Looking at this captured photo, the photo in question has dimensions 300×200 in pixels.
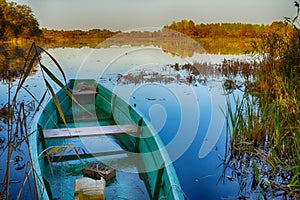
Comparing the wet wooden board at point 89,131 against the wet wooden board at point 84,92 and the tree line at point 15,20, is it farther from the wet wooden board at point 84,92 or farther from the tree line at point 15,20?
the tree line at point 15,20

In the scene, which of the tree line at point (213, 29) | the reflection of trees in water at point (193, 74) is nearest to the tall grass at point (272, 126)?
the reflection of trees in water at point (193, 74)

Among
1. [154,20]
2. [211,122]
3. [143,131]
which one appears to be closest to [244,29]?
[154,20]

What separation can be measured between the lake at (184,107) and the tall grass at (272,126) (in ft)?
0.73

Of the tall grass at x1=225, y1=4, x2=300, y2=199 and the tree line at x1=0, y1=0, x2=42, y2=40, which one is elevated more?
the tree line at x1=0, y1=0, x2=42, y2=40

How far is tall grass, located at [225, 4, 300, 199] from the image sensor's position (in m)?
2.60

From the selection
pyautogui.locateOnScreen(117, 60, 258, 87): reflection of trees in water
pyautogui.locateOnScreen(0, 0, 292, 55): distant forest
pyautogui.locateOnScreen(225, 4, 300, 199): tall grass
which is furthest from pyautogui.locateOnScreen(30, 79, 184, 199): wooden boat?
pyautogui.locateOnScreen(0, 0, 292, 55): distant forest

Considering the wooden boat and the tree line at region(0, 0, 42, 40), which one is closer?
the wooden boat

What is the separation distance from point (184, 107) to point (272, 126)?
7.84ft

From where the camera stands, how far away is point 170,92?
6410 mm

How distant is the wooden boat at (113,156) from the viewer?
202 cm

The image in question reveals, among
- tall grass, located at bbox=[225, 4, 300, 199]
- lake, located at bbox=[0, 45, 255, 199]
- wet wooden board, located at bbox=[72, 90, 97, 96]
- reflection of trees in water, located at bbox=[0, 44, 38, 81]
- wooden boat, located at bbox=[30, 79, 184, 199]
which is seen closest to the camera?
wooden boat, located at bbox=[30, 79, 184, 199]

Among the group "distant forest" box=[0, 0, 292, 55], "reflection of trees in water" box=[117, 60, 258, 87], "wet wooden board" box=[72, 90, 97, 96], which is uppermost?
"distant forest" box=[0, 0, 292, 55]

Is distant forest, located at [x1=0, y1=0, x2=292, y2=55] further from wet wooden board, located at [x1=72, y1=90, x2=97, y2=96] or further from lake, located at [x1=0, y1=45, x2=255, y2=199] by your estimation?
wet wooden board, located at [x1=72, y1=90, x2=97, y2=96]

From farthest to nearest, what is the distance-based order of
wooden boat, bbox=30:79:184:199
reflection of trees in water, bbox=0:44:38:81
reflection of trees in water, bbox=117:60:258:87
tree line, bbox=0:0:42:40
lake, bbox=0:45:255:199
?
reflection of trees in water, bbox=0:44:38:81, tree line, bbox=0:0:42:40, reflection of trees in water, bbox=117:60:258:87, lake, bbox=0:45:255:199, wooden boat, bbox=30:79:184:199
